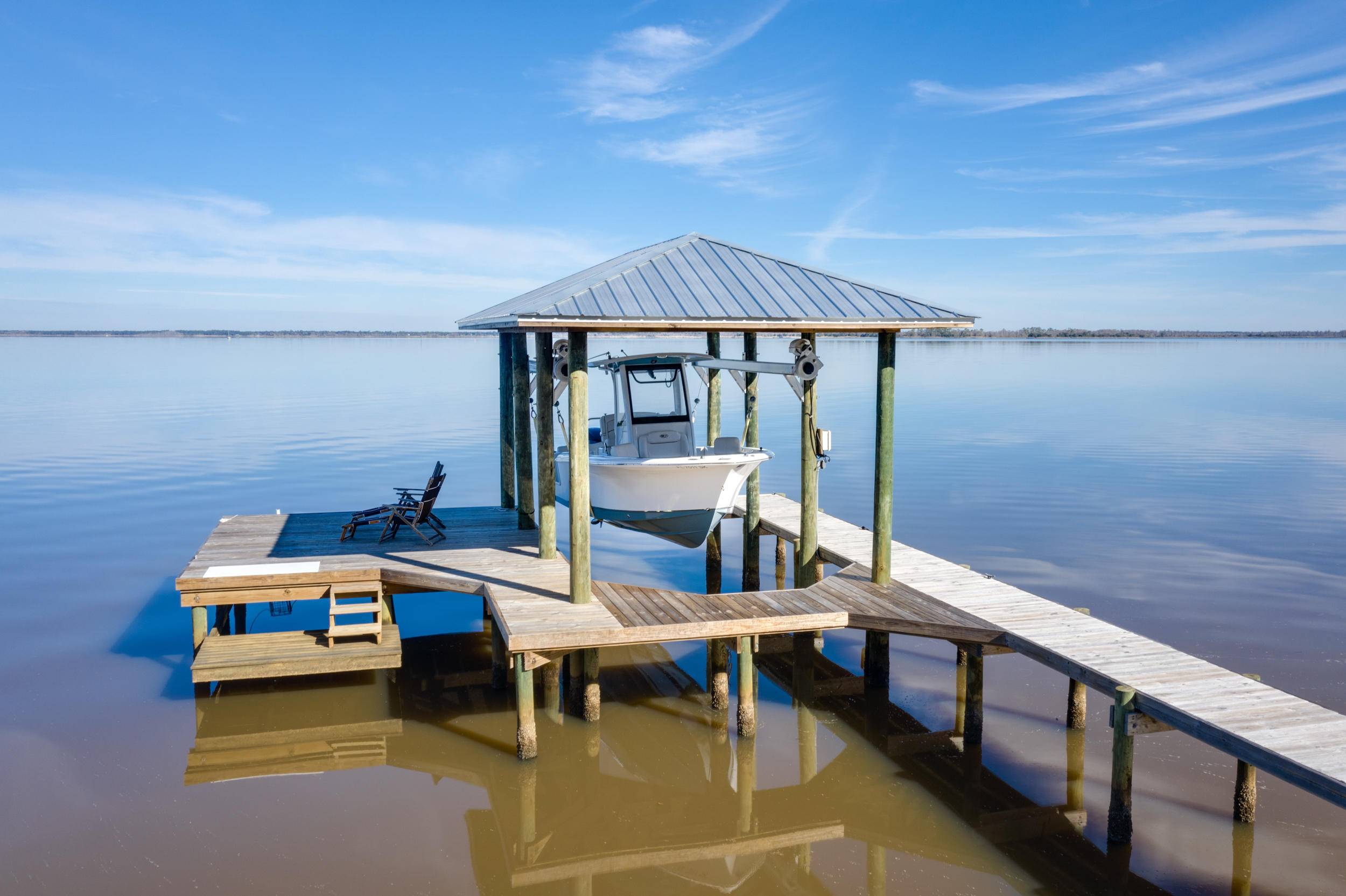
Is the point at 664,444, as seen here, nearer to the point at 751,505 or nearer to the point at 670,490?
the point at 670,490

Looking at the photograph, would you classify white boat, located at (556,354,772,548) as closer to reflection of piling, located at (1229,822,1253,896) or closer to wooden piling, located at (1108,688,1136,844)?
wooden piling, located at (1108,688,1136,844)

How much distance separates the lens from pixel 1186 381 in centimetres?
6419

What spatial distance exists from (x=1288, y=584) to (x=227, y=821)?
49.2 ft

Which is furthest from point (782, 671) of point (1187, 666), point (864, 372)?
point (864, 372)

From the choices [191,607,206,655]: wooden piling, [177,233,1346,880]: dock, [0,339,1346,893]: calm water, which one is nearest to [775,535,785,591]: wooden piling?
[0,339,1346,893]: calm water

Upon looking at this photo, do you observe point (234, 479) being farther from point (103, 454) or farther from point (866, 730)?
point (866, 730)

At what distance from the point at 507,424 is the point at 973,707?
306 inches

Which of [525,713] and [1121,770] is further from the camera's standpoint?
[525,713]

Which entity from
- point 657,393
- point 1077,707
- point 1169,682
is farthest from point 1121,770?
point 657,393

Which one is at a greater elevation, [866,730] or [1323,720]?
[1323,720]

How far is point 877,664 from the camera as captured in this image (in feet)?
36.7

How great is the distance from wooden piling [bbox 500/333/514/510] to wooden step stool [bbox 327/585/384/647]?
3787 mm

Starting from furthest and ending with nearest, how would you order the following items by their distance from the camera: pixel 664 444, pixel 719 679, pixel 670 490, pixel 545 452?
pixel 664 444 < pixel 545 452 < pixel 670 490 < pixel 719 679

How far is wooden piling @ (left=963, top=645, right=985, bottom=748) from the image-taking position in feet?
31.3
